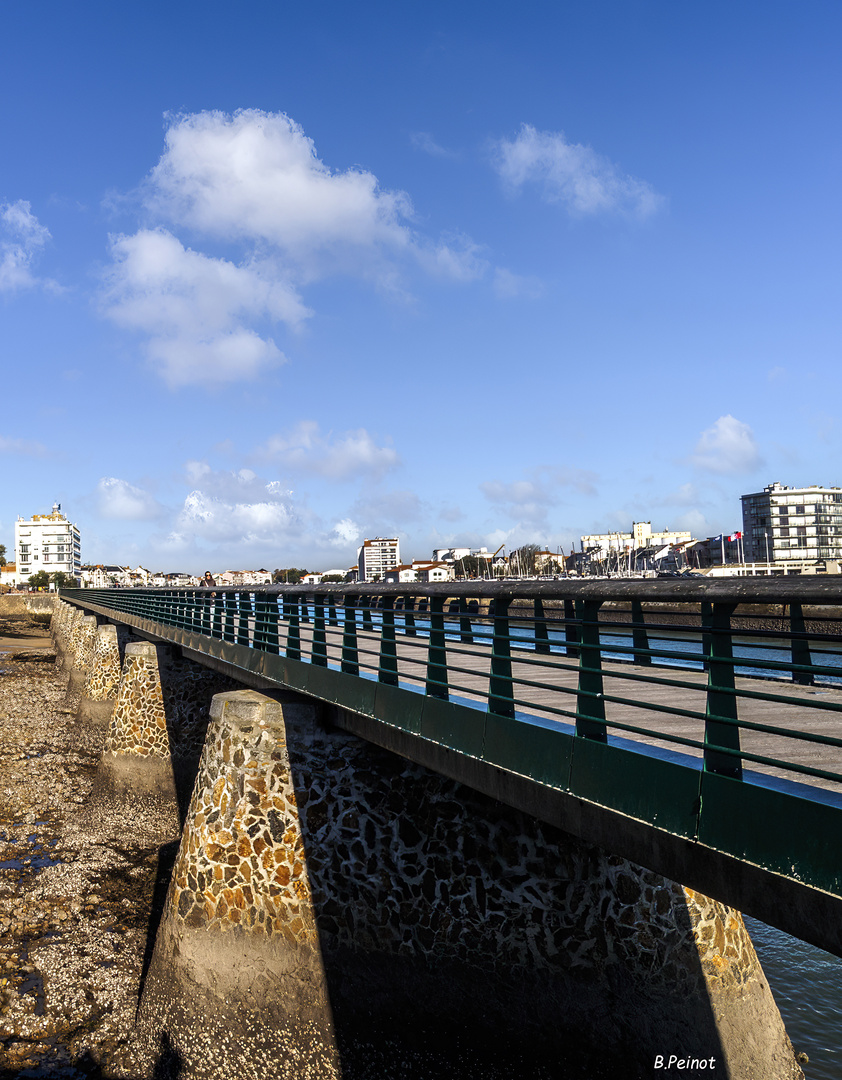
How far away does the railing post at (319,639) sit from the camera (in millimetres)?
8312

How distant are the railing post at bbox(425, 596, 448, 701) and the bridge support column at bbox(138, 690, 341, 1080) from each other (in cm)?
263

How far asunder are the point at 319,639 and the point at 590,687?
455cm

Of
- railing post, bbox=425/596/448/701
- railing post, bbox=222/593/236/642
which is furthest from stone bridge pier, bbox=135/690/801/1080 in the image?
railing post, bbox=222/593/236/642

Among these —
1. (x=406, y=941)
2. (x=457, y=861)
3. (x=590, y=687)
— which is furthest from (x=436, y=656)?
(x=406, y=941)

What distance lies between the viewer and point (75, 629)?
109 feet

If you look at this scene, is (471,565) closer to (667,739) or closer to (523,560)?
(523,560)

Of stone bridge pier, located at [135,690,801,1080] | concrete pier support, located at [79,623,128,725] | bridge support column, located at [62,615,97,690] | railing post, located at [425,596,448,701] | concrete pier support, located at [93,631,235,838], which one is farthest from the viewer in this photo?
bridge support column, located at [62,615,97,690]

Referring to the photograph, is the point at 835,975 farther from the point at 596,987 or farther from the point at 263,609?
the point at 263,609

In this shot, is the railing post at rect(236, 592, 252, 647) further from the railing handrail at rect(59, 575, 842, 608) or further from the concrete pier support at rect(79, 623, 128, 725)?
the concrete pier support at rect(79, 623, 128, 725)

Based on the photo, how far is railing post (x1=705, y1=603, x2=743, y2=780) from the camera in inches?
134

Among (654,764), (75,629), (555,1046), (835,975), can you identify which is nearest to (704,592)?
(654,764)

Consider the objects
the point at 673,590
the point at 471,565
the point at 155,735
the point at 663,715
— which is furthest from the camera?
the point at 471,565

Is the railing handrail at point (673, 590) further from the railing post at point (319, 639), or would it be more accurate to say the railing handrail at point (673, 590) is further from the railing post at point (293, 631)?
the railing post at point (293, 631)

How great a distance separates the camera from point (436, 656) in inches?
241
